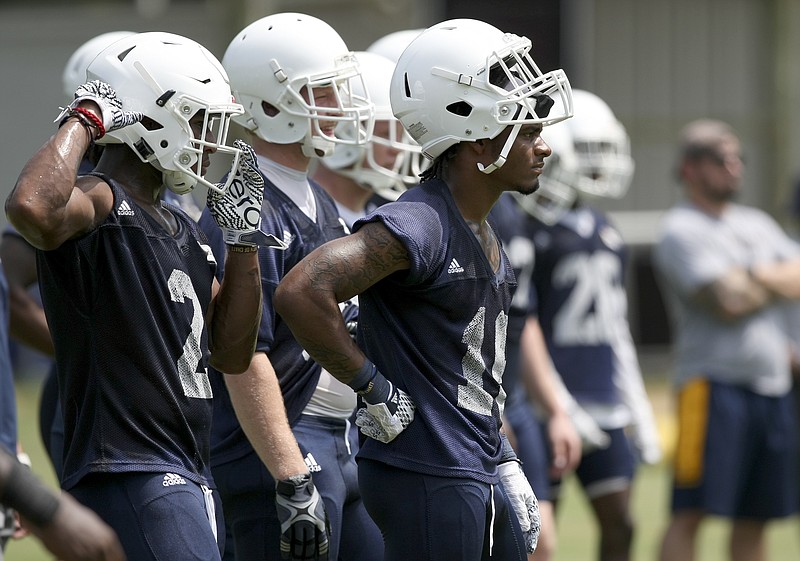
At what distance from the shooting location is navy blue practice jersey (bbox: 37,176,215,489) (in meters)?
3.66

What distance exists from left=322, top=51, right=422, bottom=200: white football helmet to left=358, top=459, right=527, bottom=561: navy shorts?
1.69m

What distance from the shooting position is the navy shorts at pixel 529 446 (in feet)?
21.3

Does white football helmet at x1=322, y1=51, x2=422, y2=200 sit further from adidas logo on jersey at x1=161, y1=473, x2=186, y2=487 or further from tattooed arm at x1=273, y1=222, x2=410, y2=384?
adidas logo on jersey at x1=161, y1=473, x2=186, y2=487

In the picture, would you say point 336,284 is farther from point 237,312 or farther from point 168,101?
point 168,101

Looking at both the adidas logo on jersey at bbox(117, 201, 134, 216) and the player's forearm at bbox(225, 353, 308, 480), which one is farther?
the player's forearm at bbox(225, 353, 308, 480)

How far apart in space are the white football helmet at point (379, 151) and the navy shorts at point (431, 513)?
66.5 inches

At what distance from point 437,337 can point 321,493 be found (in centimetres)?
86

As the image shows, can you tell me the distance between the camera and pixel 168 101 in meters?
3.84

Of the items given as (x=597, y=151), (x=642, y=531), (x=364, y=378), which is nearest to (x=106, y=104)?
(x=364, y=378)

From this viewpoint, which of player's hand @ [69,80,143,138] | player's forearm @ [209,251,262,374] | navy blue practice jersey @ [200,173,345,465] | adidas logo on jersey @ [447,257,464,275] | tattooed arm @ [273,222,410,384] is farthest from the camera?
navy blue practice jersey @ [200,173,345,465]

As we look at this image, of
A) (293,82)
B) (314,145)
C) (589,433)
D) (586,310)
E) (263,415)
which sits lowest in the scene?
(589,433)

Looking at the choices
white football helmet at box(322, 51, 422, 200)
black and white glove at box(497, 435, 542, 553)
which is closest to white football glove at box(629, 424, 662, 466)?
white football helmet at box(322, 51, 422, 200)

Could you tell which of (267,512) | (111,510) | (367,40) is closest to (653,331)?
(367,40)

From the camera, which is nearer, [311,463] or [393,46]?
[311,463]
